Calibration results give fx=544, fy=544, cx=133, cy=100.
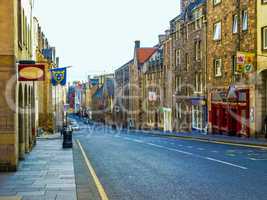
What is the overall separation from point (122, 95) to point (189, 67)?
55613 mm

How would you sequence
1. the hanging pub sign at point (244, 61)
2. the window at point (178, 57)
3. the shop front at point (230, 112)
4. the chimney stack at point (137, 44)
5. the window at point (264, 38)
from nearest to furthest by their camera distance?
the hanging pub sign at point (244, 61) < the window at point (264, 38) < the shop front at point (230, 112) < the window at point (178, 57) < the chimney stack at point (137, 44)

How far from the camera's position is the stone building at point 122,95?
348 ft

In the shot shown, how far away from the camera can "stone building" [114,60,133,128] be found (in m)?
106

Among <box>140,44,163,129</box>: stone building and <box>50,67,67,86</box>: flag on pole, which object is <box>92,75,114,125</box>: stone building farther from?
<box>50,67,67,86</box>: flag on pole

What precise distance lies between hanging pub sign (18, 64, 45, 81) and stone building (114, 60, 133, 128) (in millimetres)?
84280

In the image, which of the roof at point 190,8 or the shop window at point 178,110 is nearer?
the roof at point 190,8

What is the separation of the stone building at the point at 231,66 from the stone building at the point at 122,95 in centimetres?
5496

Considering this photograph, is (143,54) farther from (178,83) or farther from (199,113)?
(199,113)

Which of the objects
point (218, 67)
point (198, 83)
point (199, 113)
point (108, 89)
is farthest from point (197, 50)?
point (108, 89)

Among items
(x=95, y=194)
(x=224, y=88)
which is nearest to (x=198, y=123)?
Result: (x=224, y=88)

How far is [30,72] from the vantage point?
18.4m

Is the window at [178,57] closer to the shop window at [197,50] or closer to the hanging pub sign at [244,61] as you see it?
the shop window at [197,50]

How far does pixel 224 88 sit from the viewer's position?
45.4 metres

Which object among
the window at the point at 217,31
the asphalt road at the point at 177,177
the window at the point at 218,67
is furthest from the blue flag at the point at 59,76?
the window at the point at 217,31
